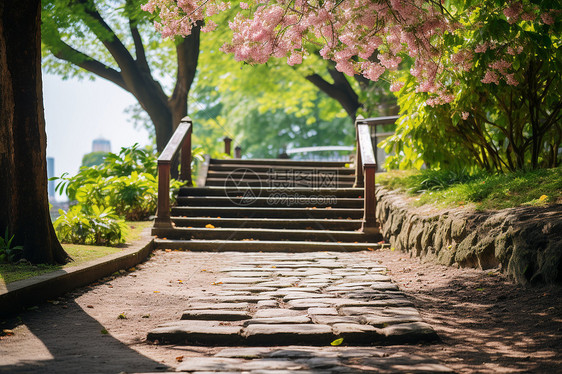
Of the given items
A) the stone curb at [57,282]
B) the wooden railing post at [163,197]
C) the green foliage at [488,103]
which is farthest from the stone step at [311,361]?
the wooden railing post at [163,197]

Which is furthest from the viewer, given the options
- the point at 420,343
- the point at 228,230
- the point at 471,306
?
the point at 228,230

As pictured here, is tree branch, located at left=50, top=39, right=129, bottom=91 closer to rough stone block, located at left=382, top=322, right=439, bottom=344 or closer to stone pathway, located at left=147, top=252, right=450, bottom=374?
stone pathway, located at left=147, top=252, right=450, bottom=374

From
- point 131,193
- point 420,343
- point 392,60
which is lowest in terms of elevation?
point 420,343

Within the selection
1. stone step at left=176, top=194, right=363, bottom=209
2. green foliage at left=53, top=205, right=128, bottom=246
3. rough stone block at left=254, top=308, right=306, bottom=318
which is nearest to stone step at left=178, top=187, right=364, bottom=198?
stone step at left=176, top=194, right=363, bottom=209

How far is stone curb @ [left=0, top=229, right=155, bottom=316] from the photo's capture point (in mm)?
4645

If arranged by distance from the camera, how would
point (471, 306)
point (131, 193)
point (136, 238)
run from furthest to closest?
1. point (131, 193)
2. point (136, 238)
3. point (471, 306)

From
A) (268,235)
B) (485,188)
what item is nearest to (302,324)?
(485,188)

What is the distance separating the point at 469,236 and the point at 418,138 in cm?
344

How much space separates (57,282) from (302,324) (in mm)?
2535

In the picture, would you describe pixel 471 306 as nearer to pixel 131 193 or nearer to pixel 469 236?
pixel 469 236

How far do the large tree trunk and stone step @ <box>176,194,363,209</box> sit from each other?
15.7 feet

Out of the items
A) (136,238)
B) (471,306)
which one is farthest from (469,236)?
(136,238)

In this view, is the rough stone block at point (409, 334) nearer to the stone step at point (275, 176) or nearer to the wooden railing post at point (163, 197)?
the wooden railing post at point (163, 197)

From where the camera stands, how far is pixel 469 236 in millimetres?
6402
